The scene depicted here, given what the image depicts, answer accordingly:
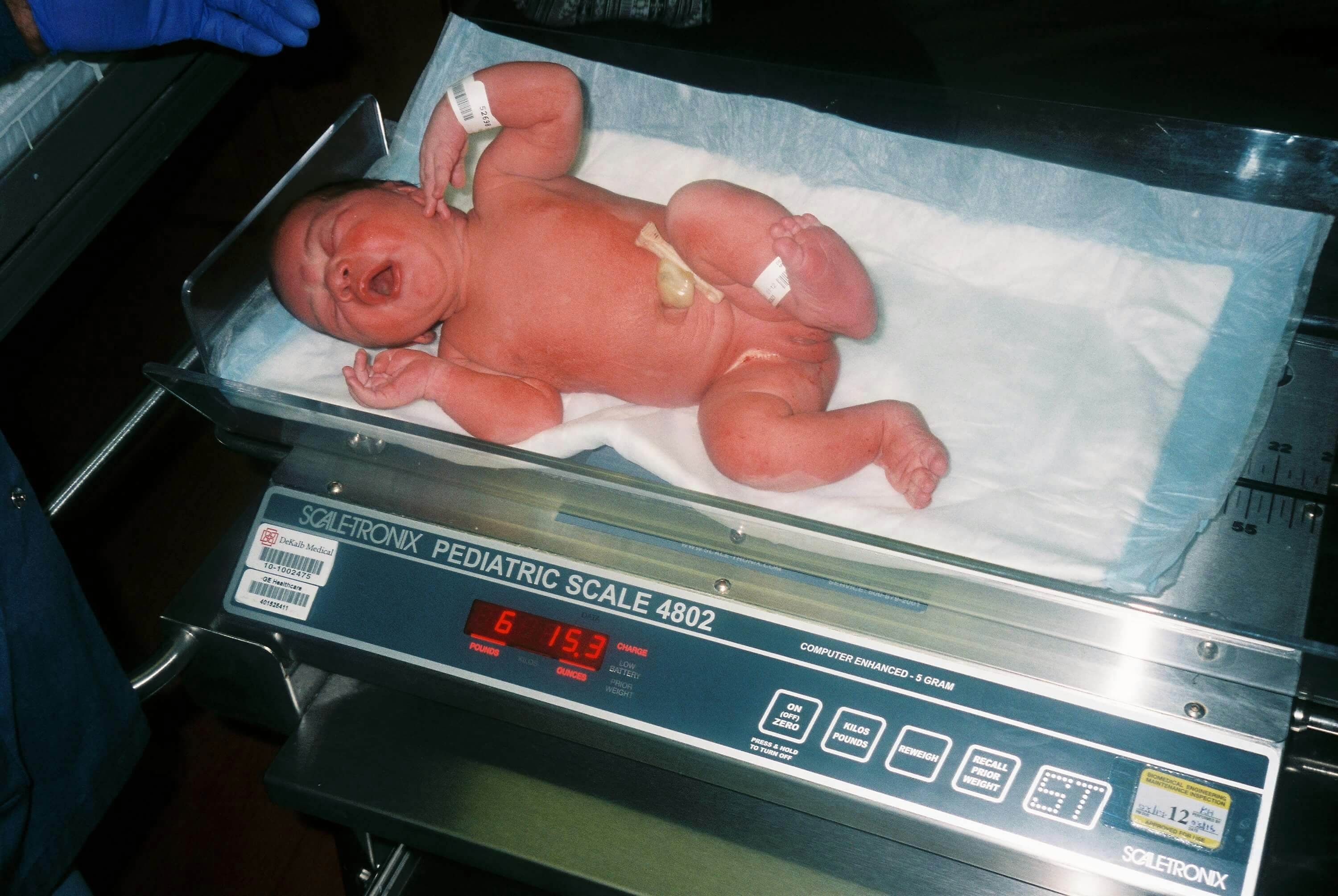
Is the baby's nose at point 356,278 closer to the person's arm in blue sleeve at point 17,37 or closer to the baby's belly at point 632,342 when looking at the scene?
the baby's belly at point 632,342

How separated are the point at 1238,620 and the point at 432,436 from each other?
0.78 m

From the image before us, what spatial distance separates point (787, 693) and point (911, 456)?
32 centimetres

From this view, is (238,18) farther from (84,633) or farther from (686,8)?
(84,633)

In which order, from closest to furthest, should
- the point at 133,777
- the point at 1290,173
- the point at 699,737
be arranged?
the point at 699,737 < the point at 1290,173 < the point at 133,777

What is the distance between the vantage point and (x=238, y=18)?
1.22 m

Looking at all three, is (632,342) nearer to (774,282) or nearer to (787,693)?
(774,282)

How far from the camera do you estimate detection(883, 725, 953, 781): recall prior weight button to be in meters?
0.90

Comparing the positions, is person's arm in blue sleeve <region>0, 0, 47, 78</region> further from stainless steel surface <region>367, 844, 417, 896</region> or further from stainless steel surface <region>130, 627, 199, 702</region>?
stainless steel surface <region>367, 844, 417, 896</region>

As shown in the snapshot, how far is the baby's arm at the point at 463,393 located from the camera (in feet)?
3.94

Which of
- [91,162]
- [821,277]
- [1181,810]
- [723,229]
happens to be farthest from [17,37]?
[1181,810]

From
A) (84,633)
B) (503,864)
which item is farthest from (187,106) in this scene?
(503,864)

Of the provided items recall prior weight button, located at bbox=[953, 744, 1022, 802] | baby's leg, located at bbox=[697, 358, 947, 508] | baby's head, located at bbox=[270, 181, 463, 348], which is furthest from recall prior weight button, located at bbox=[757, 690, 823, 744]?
baby's head, located at bbox=[270, 181, 463, 348]

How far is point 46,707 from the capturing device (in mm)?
958

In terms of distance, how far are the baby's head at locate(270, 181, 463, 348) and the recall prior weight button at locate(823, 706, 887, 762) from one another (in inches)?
A: 27.3
